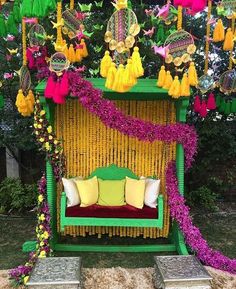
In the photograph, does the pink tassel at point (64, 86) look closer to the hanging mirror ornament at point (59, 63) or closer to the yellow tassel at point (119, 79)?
the hanging mirror ornament at point (59, 63)

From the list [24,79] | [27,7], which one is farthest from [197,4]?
[24,79]

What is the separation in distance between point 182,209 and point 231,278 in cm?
97

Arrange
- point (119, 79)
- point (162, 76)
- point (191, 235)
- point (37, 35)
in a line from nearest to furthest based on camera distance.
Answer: point (119, 79), point (162, 76), point (37, 35), point (191, 235)

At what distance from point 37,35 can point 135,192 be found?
231cm

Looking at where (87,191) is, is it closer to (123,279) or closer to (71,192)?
(71,192)

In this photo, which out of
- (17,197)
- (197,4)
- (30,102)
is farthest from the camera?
(17,197)

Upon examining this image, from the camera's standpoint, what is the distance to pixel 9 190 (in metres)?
6.68

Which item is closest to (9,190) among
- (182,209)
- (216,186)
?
(182,209)

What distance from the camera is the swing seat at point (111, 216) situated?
4.88m

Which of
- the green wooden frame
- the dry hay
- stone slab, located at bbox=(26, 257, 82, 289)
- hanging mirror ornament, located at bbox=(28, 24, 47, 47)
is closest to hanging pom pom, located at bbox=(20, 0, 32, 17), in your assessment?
hanging mirror ornament, located at bbox=(28, 24, 47, 47)

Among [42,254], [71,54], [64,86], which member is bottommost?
[42,254]

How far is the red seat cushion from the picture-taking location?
16.1 ft

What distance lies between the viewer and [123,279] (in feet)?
14.5

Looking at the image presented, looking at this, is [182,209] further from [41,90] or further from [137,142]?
[41,90]
